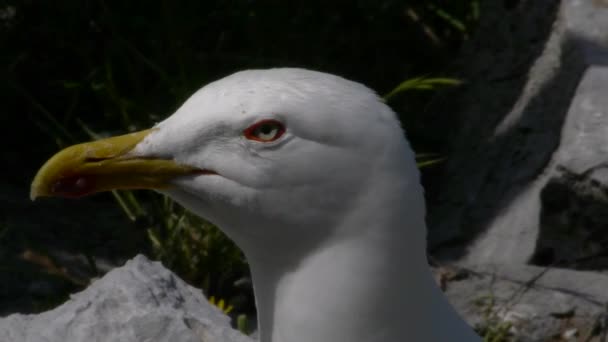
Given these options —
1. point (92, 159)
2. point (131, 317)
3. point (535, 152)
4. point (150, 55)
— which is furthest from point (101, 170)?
point (150, 55)

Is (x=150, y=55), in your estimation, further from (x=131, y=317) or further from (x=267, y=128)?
(x=267, y=128)

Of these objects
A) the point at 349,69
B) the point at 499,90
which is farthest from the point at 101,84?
the point at 499,90

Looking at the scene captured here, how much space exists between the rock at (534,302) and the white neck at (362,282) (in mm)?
1770

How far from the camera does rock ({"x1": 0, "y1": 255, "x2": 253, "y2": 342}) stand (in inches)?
130

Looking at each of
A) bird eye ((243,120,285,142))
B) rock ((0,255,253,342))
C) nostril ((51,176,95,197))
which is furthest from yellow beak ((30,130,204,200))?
rock ((0,255,253,342))

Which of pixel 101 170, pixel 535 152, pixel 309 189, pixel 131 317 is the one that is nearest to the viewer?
pixel 309 189

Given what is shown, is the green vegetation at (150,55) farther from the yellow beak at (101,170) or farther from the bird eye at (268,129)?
the bird eye at (268,129)

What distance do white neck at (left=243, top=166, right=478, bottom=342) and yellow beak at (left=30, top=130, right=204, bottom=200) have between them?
0.27 metres

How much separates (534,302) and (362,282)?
2043 millimetres

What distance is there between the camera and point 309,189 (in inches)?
89.8

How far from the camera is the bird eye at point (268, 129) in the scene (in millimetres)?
2287

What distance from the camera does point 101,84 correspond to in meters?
→ 5.05

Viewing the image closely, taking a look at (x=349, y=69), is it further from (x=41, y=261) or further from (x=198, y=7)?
(x=41, y=261)

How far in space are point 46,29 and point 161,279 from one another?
2.27m
